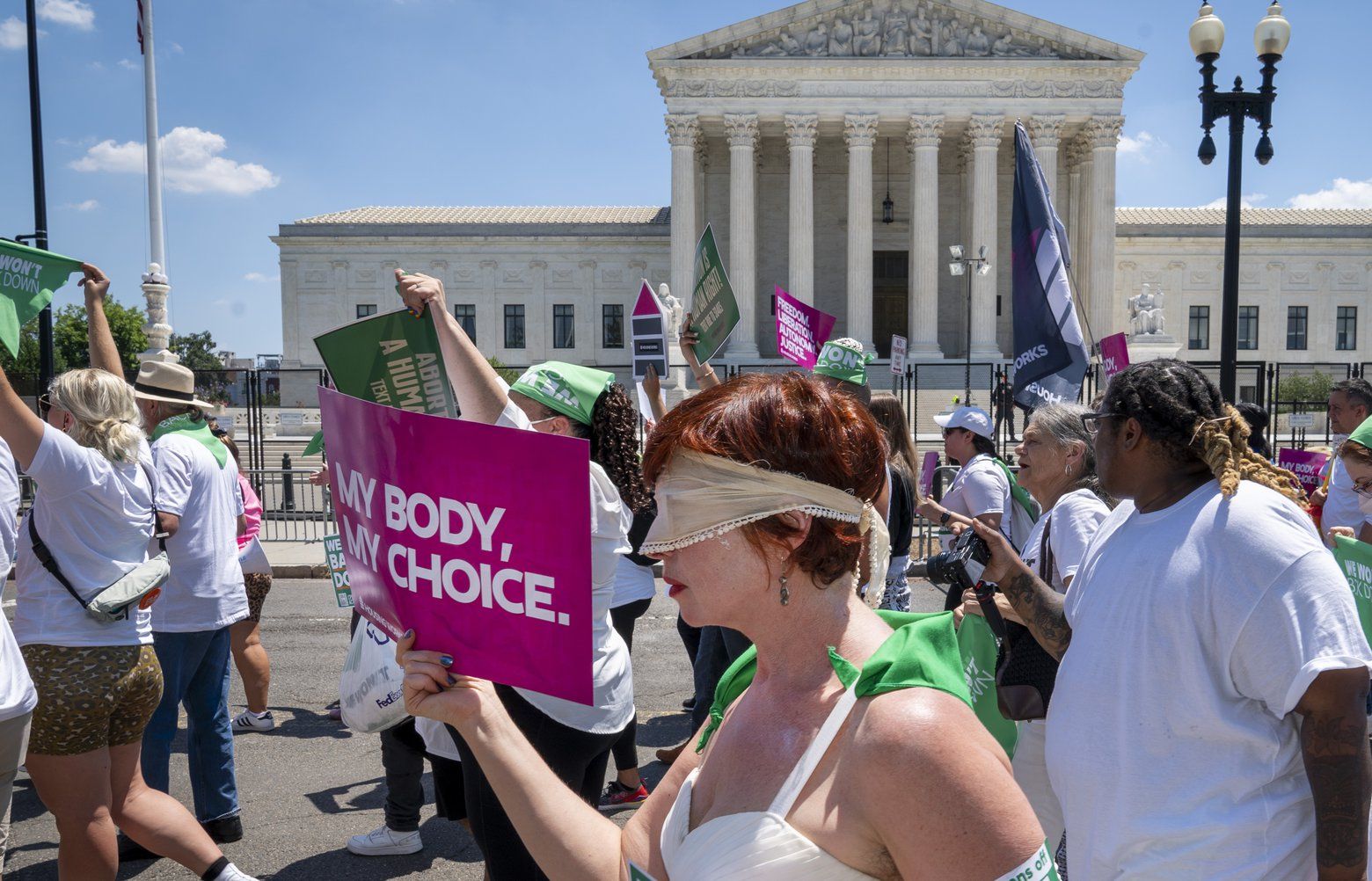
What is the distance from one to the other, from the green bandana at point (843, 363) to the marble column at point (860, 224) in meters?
37.5

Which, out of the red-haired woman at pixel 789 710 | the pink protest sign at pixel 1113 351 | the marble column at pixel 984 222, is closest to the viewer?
the red-haired woman at pixel 789 710

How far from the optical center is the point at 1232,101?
11.2 m

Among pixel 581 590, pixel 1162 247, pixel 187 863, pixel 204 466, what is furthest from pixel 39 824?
pixel 1162 247

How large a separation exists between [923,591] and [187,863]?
27.8 feet

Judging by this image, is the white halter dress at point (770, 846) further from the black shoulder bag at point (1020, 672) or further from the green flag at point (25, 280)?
the green flag at point (25, 280)

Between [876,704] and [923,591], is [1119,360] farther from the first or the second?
[876,704]

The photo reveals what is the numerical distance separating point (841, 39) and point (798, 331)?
38.2m

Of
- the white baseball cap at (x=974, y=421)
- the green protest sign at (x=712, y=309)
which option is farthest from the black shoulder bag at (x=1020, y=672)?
the green protest sign at (x=712, y=309)

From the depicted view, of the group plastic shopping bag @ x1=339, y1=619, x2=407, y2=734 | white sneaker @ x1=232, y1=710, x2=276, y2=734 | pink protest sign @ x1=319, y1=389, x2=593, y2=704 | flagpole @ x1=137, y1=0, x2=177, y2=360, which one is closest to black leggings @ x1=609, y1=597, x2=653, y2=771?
plastic shopping bag @ x1=339, y1=619, x2=407, y2=734

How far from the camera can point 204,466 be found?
4449 mm

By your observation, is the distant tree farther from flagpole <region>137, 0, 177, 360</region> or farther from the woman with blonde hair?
the woman with blonde hair

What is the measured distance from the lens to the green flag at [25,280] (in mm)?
4949

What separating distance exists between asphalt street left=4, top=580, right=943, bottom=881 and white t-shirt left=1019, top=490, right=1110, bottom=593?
2505 mm

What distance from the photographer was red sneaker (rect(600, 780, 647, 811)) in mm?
5023
